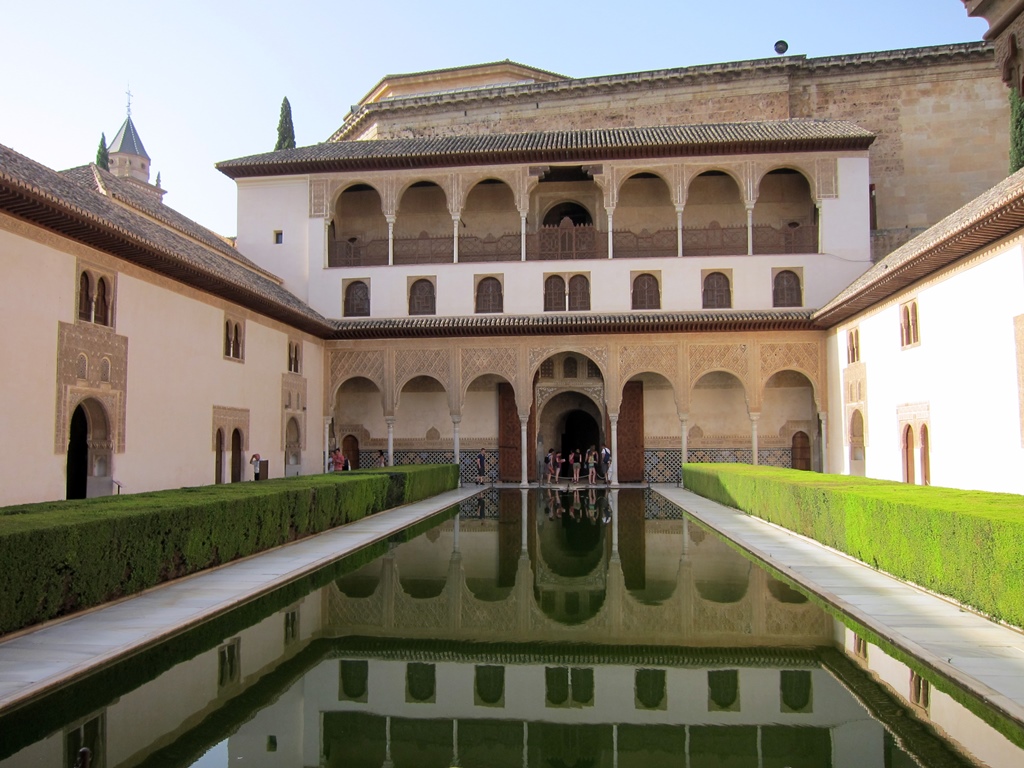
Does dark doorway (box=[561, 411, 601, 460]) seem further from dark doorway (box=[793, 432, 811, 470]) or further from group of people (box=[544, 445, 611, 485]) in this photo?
dark doorway (box=[793, 432, 811, 470])

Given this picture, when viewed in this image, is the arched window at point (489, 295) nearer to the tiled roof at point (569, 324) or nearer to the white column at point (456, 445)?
the tiled roof at point (569, 324)

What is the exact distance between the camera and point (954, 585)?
738 cm

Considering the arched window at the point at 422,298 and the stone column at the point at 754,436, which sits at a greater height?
the arched window at the point at 422,298

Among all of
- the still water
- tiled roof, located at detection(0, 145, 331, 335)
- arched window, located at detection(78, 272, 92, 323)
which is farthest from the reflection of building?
the still water

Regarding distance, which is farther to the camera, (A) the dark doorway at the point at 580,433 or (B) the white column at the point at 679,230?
(A) the dark doorway at the point at 580,433

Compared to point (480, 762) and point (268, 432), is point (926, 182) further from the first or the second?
point (480, 762)

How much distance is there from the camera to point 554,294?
24.0 metres

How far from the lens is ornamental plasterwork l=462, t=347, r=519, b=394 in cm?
2364

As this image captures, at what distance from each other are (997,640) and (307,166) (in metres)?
21.7

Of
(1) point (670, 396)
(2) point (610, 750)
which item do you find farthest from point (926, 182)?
(2) point (610, 750)

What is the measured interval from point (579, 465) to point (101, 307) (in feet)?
53.6

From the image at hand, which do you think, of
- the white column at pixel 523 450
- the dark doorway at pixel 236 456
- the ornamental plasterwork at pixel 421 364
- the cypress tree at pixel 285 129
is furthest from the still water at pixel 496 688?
the cypress tree at pixel 285 129

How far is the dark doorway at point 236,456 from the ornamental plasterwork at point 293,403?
2.57 metres

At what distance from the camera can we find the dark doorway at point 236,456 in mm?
17828
